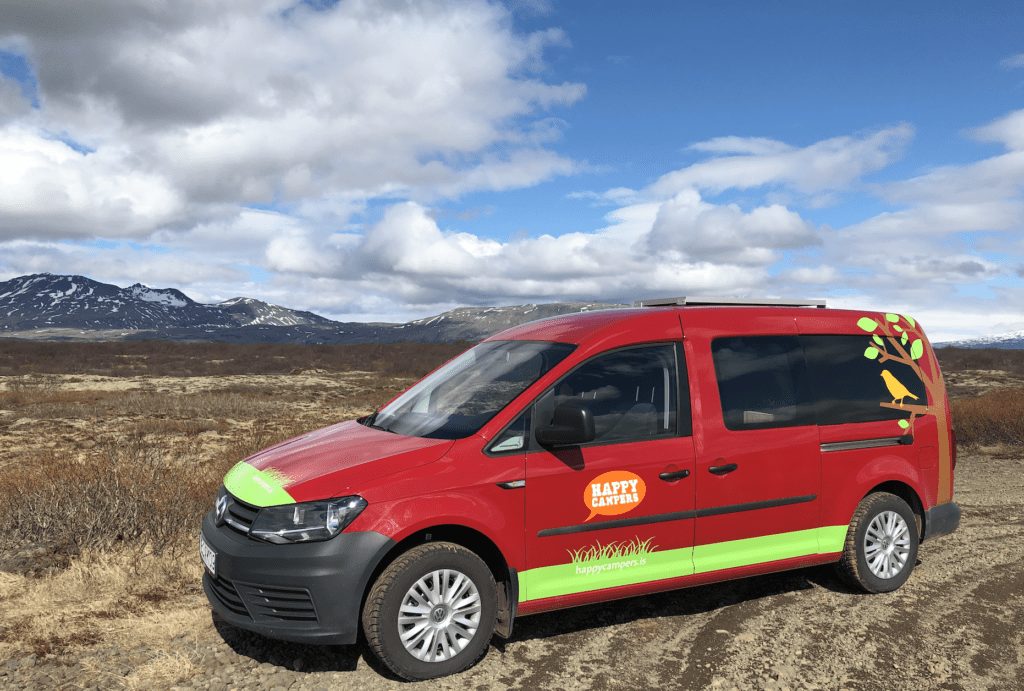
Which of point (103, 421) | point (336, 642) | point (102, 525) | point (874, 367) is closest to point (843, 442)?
point (874, 367)

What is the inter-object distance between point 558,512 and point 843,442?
2.35 metres

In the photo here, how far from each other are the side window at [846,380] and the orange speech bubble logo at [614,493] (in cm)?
164

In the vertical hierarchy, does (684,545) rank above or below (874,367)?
below

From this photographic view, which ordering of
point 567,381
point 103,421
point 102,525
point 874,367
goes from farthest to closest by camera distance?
point 103,421 → point 102,525 → point 874,367 → point 567,381

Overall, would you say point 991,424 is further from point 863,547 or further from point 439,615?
point 439,615

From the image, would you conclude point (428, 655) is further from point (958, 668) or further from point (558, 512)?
point (958, 668)

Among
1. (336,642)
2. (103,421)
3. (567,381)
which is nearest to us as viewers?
(336,642)

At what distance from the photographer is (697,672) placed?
424cm

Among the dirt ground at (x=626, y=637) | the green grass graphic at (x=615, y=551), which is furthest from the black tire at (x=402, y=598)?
the green grass graphic at (x=615, y=551)

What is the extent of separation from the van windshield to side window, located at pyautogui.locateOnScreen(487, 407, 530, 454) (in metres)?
0.13

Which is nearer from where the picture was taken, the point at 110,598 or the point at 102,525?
the point at 110,598

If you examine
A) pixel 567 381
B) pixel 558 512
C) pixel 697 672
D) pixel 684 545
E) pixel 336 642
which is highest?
pixel 567 381

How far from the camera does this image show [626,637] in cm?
474

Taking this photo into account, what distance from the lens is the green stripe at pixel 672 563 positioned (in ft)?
14.2
